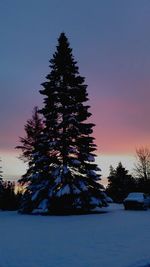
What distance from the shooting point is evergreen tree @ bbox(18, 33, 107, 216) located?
30.3 m

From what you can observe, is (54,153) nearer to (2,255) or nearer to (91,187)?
(91,187)

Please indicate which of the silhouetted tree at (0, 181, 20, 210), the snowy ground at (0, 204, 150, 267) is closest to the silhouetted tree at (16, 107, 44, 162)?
the silhouetted tree at (0, 181, 20, 210)

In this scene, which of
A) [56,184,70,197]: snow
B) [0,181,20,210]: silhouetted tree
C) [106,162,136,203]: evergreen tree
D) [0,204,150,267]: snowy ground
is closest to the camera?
[0,204,150,267]: snowy ground

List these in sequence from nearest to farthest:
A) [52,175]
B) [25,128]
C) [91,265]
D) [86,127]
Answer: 1. [91,265]
2. [52,175]
3. [86,127]
4. [25,128]

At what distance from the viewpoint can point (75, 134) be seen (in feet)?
106

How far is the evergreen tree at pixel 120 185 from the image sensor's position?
198 ft

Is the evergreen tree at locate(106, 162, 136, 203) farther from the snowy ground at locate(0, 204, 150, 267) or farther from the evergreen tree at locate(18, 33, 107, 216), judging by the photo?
the snowy ground at locate(0, 204, 150, 267)

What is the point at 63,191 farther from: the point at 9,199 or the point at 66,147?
the point at 9,199

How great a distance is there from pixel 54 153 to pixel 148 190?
1235 inches

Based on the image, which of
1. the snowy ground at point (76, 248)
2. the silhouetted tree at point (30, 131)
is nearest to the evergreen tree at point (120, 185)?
the silhouetted tree at point (30, 131)

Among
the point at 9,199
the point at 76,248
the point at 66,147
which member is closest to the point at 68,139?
the point at 66,147

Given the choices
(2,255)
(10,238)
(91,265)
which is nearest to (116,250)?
(91,265)

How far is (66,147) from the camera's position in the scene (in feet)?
105

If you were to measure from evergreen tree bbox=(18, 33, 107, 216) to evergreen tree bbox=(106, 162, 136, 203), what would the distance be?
86.1 feet
